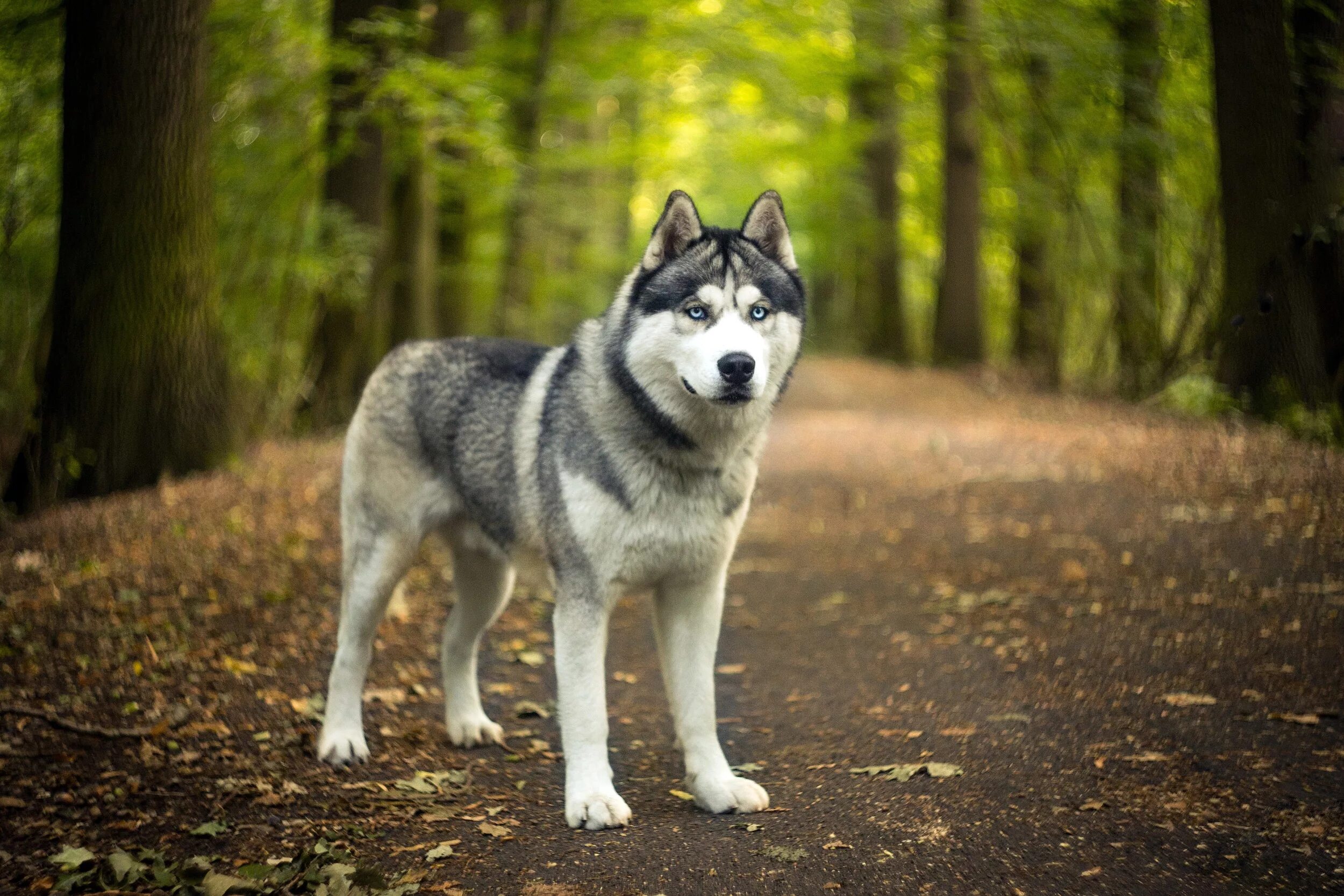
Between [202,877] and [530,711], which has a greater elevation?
[202,877]

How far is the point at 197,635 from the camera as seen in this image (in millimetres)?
5410

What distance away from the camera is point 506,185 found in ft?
46.0

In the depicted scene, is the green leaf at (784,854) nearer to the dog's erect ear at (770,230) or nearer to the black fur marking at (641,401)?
the black fur marking at (641,401)

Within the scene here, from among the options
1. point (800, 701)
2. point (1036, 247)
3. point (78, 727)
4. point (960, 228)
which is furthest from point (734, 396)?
point (960, 228)

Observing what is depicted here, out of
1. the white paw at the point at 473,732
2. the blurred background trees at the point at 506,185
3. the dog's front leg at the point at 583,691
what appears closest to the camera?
the dog's front leg at the point at 583,691

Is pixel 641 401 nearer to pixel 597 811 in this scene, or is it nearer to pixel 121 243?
pixel 597 811

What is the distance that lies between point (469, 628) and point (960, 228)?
1646 cm

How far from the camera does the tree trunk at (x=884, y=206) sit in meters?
22.4

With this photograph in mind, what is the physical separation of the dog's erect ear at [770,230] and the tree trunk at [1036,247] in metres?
9.73

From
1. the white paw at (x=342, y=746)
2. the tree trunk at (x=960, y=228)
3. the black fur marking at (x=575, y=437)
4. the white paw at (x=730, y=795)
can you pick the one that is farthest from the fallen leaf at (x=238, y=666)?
the tree trunk at (x=960, y=228)

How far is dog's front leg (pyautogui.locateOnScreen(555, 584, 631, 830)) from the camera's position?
375 cm

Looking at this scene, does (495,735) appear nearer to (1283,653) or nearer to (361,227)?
(1283,653)

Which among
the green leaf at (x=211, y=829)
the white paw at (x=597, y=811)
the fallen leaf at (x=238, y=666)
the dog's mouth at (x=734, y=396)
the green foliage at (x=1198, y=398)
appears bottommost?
the fallen leaf at (x=238, y=666)

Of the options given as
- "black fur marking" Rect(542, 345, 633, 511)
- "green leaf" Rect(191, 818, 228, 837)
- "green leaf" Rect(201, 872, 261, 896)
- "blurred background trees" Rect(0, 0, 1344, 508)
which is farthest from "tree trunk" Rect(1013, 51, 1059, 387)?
"green leaf" Rect(201, 872, 261, 896)
